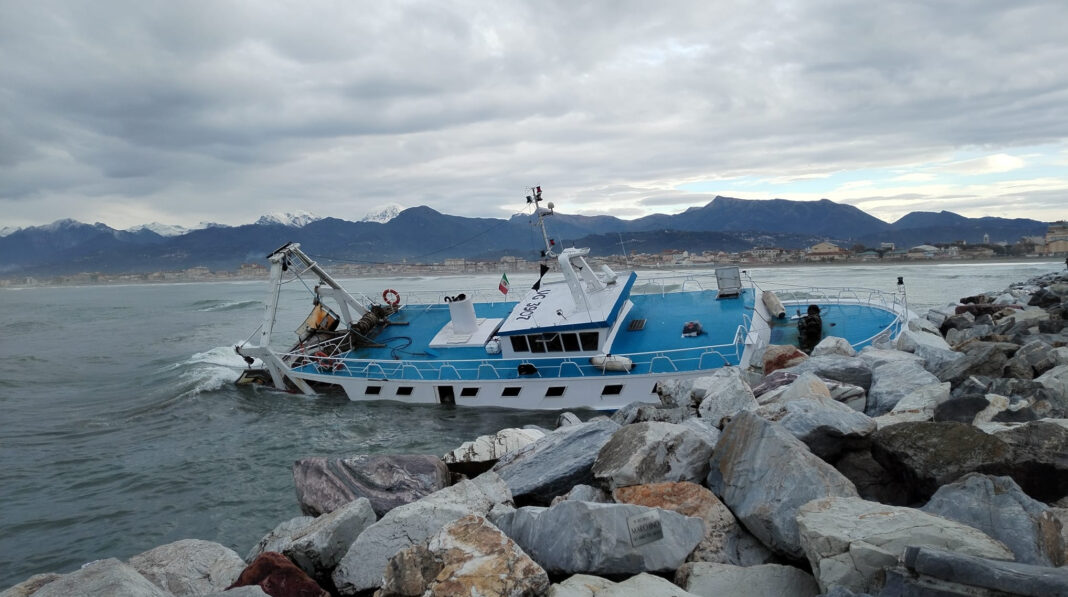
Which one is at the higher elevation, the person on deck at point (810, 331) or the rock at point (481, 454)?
the person on deck at point (810, 331)

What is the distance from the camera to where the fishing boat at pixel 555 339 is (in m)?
15.0

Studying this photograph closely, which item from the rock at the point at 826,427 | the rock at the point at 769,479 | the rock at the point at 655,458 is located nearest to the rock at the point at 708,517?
the rock at the point at 769,479

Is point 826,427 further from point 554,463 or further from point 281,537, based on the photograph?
point 281,537

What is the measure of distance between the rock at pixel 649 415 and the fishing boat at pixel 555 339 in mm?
3777

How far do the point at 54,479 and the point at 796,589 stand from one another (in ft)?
47.1

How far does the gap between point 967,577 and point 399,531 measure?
4.32 m

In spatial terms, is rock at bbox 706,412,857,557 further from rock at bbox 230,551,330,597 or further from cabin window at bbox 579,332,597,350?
A: cabin window at bbox 579,332,597,350

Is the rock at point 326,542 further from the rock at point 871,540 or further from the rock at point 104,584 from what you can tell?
the rock at point 871,540

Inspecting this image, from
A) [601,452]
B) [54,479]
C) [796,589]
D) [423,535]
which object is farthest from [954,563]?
[54,479]

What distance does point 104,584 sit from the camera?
15.1ft

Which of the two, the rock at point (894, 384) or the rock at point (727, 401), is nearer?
the rock at point (894, 384)

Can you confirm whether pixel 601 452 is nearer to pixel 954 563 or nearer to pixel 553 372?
pixel 954 563

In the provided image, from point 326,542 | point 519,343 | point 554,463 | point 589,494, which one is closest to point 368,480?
point 326,542

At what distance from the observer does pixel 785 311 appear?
1983 centimetres
